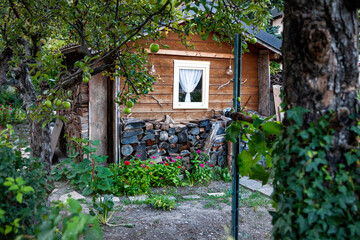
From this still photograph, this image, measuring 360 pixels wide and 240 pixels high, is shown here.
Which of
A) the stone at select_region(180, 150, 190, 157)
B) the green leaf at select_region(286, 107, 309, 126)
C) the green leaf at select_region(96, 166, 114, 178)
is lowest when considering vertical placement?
the stone at select_region(180, 150, 190, 157)

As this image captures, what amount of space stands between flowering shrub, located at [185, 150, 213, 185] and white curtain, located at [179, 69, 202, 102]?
1.57m

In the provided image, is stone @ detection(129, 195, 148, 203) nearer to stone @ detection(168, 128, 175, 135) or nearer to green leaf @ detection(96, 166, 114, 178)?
stone @ detection(168, 128, 175, 135)

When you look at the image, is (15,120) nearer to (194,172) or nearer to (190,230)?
(194,172)

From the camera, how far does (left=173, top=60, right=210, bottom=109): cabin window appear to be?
7.97 metres

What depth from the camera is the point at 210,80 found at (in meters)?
8.38

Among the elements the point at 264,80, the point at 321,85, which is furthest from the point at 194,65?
the point at 321,85

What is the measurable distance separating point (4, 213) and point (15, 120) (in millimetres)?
14428

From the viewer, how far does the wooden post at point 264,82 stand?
28.5 ft

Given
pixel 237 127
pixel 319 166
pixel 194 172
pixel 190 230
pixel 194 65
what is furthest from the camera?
pixel 194 65

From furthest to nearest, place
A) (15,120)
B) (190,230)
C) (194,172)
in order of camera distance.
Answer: (15,120)
(194,172)
(190,230)

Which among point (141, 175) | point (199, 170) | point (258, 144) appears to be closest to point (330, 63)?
point (258, 144)

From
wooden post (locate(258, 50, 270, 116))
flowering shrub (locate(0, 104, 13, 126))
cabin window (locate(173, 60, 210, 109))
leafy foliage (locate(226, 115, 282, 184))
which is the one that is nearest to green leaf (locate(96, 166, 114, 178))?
leafy foliage (locate(226, 115, 282, 184))

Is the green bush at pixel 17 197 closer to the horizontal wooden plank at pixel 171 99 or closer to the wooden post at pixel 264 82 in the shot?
the horizontal wooden plank at pixel 171 99

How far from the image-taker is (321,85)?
68.2 inches
